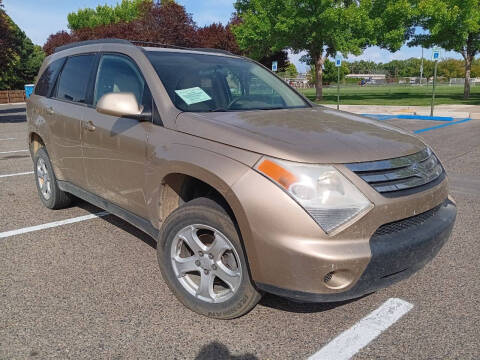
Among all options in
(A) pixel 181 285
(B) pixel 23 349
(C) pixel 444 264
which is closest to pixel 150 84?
(A) pixel 181 285

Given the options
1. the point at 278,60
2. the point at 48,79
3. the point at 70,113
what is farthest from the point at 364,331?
the point at 278,60

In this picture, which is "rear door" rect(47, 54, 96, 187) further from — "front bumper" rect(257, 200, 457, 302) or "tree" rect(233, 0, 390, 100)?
"tree" rect(233, 0, 390, 100)

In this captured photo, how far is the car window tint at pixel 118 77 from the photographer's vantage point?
3.20m

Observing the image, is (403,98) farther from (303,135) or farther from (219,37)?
(303,135)

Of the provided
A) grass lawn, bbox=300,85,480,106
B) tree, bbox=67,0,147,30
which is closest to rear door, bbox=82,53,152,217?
grass lawn, bbox=300,85,480,106

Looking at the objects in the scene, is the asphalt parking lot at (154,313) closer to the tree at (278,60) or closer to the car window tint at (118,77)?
the car window tint at (118,77)

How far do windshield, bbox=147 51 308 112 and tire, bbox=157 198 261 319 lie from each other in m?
0.82

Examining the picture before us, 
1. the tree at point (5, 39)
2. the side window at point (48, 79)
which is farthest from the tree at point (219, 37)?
the side window at point (48, 79)

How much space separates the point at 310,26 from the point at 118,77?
Result: 2755 cm

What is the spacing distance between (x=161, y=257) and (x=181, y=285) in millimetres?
230

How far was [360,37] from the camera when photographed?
1136 inches

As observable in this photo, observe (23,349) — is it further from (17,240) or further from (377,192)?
(377,192)

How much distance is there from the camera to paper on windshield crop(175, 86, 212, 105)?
2995mm

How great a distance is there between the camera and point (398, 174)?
2381mm
